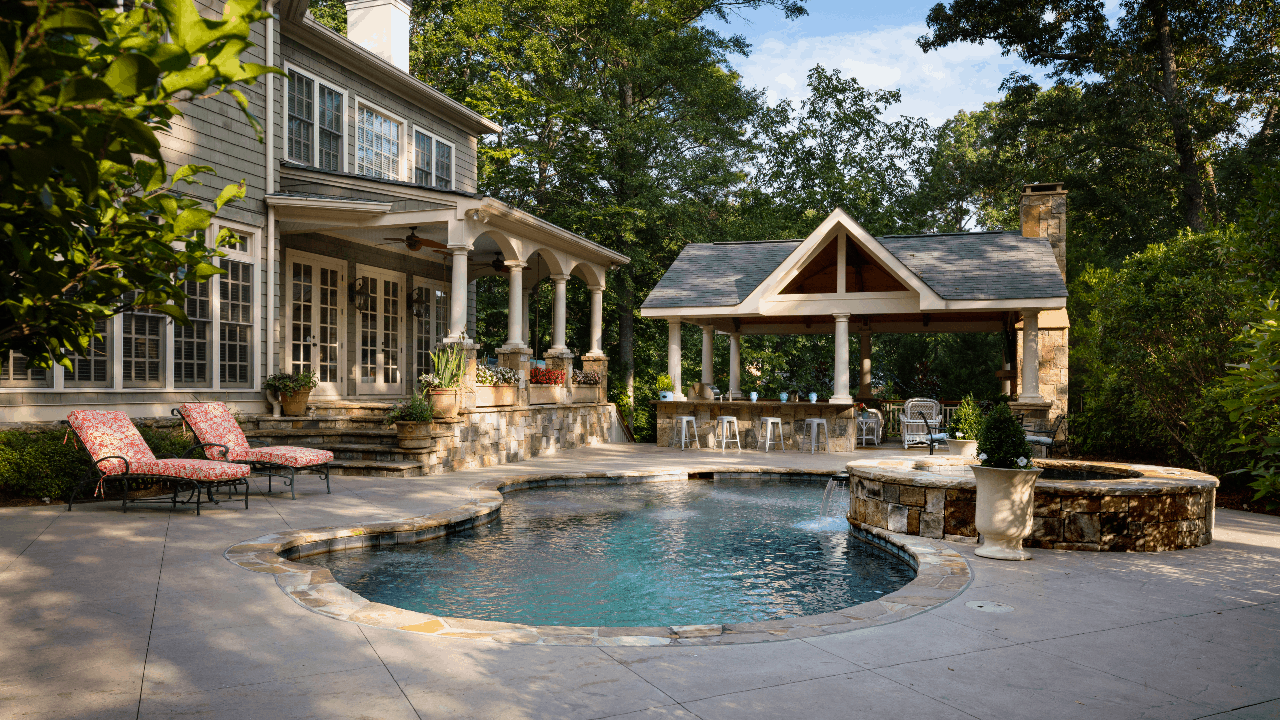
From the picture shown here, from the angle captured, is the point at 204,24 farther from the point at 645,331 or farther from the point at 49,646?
the point at 645,331

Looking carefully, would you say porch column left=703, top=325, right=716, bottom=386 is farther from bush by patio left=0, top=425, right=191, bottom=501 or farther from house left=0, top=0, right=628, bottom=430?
bush by patio left=0, top=425, right=191, bottom=501

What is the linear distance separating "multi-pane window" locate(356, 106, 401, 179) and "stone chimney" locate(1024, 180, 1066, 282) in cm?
1261

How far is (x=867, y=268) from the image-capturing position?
58.3 ft

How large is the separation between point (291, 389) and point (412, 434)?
2009 mm

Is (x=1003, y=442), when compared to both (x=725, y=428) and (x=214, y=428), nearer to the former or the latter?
(x=214, y=428)

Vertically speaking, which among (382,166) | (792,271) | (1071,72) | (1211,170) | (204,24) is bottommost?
(204,24)

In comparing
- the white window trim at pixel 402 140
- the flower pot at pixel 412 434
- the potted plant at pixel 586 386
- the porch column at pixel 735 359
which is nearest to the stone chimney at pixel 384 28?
the white window trim at pixel 402 140

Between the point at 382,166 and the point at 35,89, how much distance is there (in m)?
14.6

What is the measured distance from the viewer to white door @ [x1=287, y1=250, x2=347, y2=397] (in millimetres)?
13266

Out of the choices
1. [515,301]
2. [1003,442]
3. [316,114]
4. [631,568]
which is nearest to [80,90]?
[631,568]

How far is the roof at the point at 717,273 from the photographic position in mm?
16344

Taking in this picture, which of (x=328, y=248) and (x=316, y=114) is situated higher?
(x=316, y=114)

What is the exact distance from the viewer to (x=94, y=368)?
965 centimetres

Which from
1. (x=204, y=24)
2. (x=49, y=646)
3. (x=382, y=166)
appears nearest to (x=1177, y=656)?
(x=204, y=24)
